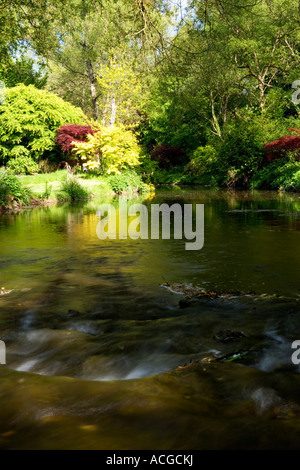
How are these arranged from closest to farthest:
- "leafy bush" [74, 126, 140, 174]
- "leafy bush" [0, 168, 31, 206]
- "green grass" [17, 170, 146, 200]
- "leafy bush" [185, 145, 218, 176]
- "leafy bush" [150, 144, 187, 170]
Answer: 1. "leafy bush" [0, 168, 31, 206]
2. "green grass" [17, 170, 146, 200]
3. "leafy bush" [74, 126, 140, 174]
4. "leafy bush" [185, 145, 218, 176]
5. "leafy bush" [150, 144, 187, 170]

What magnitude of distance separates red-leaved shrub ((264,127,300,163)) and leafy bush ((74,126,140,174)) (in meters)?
8.10

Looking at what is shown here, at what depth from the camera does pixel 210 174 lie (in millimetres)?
31406

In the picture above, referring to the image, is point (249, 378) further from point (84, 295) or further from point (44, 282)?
point (44, 282)

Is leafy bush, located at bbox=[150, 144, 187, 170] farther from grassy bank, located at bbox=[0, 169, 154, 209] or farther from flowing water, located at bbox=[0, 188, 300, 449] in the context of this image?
flowing water, located at bbox=[0, 188, 300, 449]

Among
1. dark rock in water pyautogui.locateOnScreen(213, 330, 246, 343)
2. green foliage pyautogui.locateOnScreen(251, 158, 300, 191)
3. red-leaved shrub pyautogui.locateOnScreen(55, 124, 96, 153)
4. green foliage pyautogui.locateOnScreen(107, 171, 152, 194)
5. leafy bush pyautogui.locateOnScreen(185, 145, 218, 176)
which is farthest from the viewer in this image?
leafy bush pyautogui.locateOnScreen(185, 145, 218, 176)

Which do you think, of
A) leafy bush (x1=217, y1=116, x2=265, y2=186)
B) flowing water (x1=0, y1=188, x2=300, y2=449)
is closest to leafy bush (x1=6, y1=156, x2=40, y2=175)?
leafy bush (x1=217, y1=116, x2=265, y2=186)

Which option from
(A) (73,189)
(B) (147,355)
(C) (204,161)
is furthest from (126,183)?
(B) (147,355)

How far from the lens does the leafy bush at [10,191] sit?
1521 cm

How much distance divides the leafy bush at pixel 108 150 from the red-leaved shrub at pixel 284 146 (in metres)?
8.10

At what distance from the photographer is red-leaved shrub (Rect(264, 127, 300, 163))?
20.4 meters

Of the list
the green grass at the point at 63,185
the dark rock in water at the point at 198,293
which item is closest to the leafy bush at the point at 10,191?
the green grass at the point at 63,185

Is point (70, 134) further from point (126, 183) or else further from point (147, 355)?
point (147, 355)
